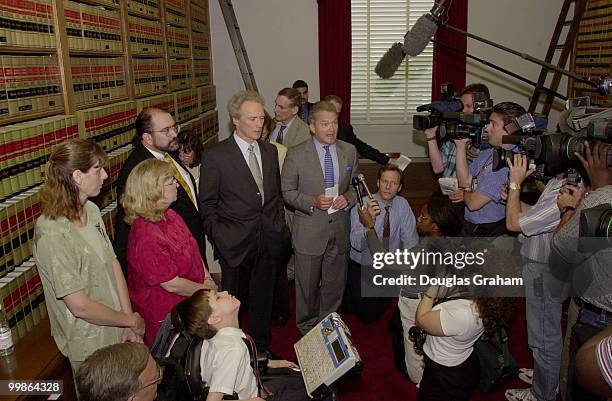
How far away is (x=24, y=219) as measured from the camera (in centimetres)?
203

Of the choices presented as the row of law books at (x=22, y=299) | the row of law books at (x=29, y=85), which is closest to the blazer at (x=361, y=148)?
→ the row of law books at (x=29, y=85)

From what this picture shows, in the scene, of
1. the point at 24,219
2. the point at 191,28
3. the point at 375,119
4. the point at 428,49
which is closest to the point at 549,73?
the point at 428,49

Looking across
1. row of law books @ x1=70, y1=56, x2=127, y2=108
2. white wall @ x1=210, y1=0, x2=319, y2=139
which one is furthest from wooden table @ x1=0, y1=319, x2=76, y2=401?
white wall @ x1=210, y1=0, x2=319, y2=139

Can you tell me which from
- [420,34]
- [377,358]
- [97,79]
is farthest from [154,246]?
[420,34]

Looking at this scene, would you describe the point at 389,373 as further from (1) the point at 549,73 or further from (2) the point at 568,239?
(1) the point at 549,73

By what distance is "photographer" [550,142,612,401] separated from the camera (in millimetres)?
1679

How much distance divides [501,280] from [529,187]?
1171 mm

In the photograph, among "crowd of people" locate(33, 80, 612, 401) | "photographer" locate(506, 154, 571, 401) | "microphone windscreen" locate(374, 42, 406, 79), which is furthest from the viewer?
"microphone windscreen" locate(374, 42, 406, 79)

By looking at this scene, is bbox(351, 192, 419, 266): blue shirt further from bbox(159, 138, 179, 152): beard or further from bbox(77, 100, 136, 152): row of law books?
bbox(77, 100, 136, 152): row of law books

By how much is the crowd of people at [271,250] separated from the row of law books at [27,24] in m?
0.56

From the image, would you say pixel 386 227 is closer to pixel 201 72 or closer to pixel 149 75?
pixel 149 75

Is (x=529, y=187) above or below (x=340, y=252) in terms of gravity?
above

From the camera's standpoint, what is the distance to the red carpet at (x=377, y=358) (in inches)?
107

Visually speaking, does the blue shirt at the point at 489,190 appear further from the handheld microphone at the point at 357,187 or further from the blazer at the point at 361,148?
the blazer at the point at 361,148
